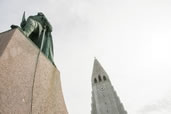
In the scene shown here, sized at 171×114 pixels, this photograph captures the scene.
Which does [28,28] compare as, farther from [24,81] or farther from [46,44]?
[24,81]

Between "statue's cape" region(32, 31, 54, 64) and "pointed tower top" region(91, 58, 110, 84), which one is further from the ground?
"pointed tower top" region(91, 58, 110, 84)

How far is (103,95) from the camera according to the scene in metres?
38.3

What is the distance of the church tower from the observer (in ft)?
115

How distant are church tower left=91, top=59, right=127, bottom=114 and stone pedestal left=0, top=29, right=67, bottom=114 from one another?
113 ft

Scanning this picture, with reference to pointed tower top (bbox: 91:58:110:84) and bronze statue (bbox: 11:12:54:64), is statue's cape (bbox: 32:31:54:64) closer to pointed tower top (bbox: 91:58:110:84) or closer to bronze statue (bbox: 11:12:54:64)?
bronze statue (bbox: 11:12:54:64)

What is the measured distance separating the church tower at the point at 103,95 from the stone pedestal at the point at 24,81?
1351 inches

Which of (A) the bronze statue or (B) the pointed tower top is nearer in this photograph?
(A) the bronze statue

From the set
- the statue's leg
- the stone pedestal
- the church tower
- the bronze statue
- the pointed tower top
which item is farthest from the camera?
the pointed tower top

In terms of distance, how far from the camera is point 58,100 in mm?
3373

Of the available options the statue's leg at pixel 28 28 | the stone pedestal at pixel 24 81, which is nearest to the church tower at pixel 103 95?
the stone pedestal at pixel 24 81

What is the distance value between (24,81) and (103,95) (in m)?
37.8

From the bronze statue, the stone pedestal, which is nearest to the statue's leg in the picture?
the bronze statue

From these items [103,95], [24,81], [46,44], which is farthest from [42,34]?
[103,95]

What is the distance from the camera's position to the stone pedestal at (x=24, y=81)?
7.00 ft
